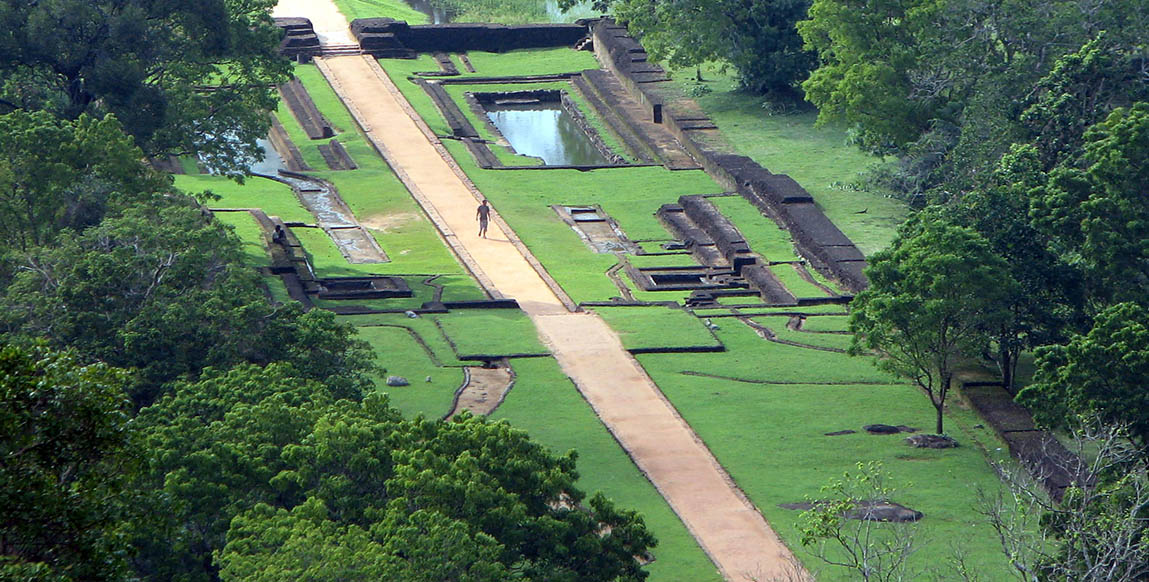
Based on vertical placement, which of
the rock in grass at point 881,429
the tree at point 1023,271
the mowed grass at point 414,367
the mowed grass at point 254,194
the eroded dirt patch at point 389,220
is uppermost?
the mowed grass at point 254,194

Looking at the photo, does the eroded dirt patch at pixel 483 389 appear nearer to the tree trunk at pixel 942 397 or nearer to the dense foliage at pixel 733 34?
the tree trunk at pixel 942 397

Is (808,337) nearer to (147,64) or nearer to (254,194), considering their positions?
(147,64)

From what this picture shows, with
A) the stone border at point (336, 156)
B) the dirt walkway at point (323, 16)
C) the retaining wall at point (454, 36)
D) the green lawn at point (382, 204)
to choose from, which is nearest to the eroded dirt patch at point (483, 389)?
the green lawn at point (382, 204)

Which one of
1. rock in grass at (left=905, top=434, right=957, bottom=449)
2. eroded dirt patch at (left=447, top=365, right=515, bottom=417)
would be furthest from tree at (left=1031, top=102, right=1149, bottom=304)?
eroded dirt patch at (left=447, top=365, right=515, bottom=417)

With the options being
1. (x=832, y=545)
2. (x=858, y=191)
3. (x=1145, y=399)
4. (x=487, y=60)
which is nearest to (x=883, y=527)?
(x=832, y=545)

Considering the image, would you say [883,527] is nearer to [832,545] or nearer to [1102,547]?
[832,545]

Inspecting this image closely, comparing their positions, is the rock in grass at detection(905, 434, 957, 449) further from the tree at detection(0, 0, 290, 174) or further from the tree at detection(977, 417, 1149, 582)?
the tree at detection(0, 0, 290, 174)
